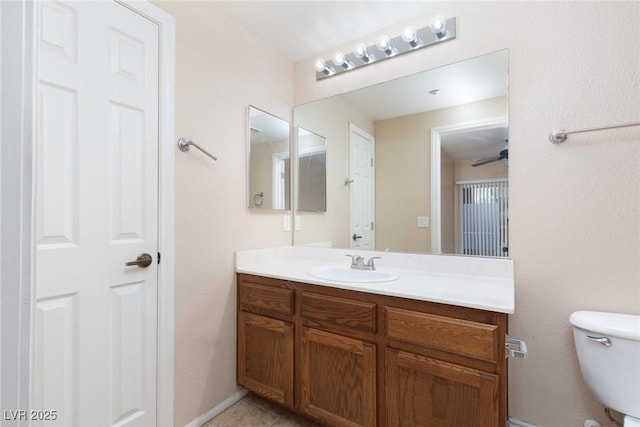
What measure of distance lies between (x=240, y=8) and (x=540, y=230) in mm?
2022

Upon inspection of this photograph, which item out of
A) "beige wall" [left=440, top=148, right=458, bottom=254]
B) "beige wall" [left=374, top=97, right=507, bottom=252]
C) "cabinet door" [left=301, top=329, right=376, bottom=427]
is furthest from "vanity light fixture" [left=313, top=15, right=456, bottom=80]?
"cabinet door" [left=301, top=329, right=376, bottom=427]

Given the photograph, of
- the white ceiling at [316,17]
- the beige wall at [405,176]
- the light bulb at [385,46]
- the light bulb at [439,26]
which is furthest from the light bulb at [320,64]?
the light bulb at [439,26]

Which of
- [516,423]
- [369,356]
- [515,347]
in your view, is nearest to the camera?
[515,347]

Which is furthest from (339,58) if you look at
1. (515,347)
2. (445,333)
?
(515,347)

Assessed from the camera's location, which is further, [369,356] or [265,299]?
[265,299]

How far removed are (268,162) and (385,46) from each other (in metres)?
1.05

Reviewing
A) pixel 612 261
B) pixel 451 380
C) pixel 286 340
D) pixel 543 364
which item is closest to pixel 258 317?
pixel 286 340

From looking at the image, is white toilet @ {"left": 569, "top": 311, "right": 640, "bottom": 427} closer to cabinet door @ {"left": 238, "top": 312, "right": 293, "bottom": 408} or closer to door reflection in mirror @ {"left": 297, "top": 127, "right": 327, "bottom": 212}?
cabinet door @ {"left": 238, "top": 312, "right": 293, "bottom": 408}

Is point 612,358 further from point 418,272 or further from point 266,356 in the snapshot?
point 266,356

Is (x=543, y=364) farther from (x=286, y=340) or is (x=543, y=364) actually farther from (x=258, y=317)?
(x=258, y=317)

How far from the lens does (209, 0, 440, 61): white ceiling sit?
1.71 metres

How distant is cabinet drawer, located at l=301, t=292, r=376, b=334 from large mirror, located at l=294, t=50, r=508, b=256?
0.64 meters

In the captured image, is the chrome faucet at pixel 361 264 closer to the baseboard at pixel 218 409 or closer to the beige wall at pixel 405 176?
the beige wall at pixel 405 176

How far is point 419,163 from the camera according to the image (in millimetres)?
1877
